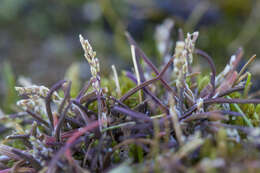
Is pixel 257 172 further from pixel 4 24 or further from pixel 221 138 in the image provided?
pixel 4 24

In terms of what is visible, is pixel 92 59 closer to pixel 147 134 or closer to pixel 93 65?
pixel 93 65

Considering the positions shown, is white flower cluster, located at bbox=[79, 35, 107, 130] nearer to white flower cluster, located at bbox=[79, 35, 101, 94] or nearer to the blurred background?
white flower cluster, located at bbox=[79, 35, 101, 94]

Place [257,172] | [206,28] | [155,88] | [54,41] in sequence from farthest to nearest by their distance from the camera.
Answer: [54,41], [206,28], [155,88], [257,172]

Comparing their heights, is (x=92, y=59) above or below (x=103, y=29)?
below

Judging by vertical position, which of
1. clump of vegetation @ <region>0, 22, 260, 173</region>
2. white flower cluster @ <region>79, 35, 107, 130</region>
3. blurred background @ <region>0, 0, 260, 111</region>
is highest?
blurred background @ <region>0, 0, 260, 111</region>

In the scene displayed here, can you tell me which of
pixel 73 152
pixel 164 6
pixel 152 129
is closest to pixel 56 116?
pixel 73 152

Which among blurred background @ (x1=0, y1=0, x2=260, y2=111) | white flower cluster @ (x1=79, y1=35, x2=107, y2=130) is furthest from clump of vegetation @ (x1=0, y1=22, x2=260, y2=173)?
blurred background @ (x1=0, y1=0, x2=260, y2=111)

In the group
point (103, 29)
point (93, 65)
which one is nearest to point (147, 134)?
point (93, 65)

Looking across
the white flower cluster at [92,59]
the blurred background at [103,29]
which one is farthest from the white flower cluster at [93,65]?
the blurred background at [103,29]
